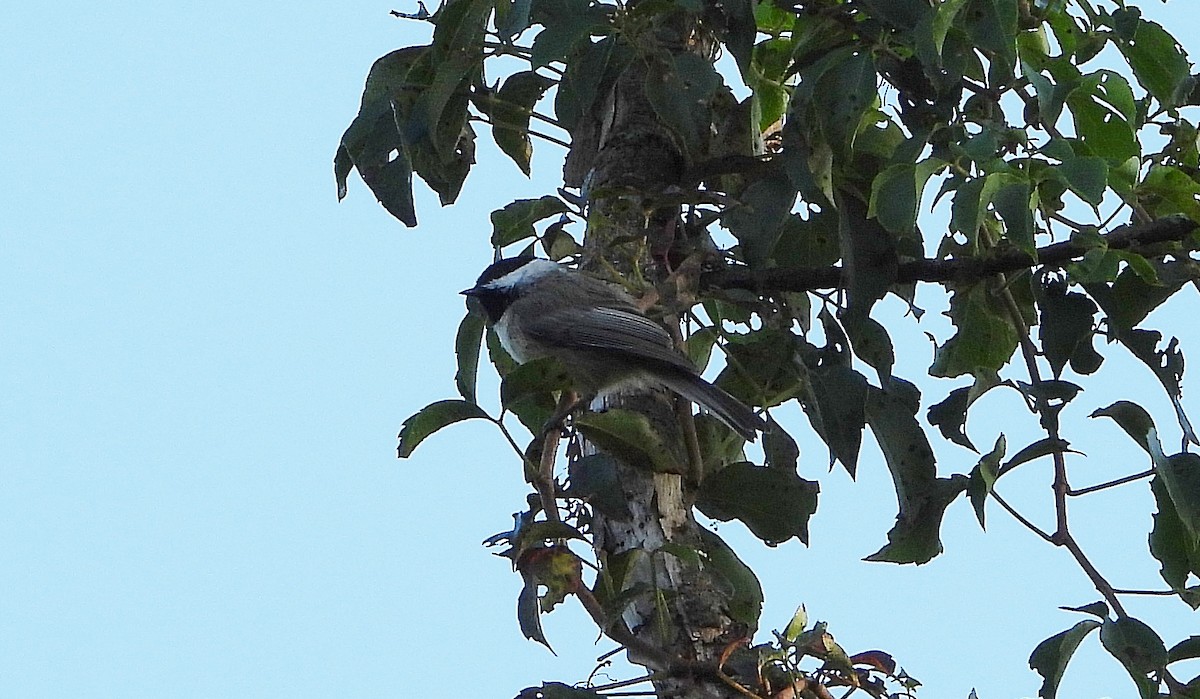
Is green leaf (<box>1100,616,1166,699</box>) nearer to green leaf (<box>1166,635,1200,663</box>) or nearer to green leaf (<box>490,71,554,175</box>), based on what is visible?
green leaf (<box>1166,635,1200,663</box>)

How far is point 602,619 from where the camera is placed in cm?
177

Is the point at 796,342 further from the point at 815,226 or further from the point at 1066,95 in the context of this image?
the point at 1066,95

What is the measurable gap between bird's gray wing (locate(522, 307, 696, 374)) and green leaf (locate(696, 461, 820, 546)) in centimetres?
27

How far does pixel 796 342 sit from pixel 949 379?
0.92ft

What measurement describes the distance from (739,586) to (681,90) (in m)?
0.81

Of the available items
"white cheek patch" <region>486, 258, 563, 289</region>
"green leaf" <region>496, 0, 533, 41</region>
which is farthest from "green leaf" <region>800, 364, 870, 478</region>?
"white cheek patch" <region>486, 258, 563, 289</region>

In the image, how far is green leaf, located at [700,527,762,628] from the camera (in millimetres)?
1921

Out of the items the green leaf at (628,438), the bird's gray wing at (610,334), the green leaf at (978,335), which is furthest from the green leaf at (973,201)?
the bird's gray wing at (610,334)

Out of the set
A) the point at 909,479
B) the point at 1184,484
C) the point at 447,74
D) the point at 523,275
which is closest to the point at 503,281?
the point at 523,275

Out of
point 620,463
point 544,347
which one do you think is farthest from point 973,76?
point 544,347

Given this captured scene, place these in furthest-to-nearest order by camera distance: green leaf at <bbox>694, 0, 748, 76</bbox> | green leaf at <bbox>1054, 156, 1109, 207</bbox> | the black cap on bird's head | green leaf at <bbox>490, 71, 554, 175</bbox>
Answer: the black cap on bird's head → green leaf at <bbox>490, 71, 554, 175</bbox> → green leaf at <bbox>694, 0, 748, 76</bbox> → green leaf at <bbox>1054, 156, 1109, 207</bbox>

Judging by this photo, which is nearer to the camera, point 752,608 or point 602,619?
point 602,619

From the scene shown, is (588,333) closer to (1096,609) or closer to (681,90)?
(681,90)

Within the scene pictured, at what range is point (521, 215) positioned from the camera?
8.24 feet
